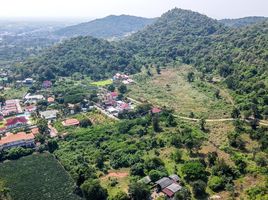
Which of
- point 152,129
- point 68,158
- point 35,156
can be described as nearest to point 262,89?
point 152,129

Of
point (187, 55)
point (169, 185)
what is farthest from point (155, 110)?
point (187, 55)

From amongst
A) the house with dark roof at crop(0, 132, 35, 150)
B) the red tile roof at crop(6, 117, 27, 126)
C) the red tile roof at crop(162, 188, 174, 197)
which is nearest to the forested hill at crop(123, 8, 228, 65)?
the red tile roof at crop(6, 117, 27, 126)

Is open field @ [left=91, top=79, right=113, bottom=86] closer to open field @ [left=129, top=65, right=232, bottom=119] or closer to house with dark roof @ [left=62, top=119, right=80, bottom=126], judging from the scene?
open field @ [left=129, top=65, right=232, bottom=119]

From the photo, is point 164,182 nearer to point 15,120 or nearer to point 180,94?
point 15,120

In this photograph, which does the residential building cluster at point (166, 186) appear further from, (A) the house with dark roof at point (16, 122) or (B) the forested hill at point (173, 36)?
(B) the forested hill at point (173, 36)

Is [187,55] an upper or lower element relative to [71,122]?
upper
